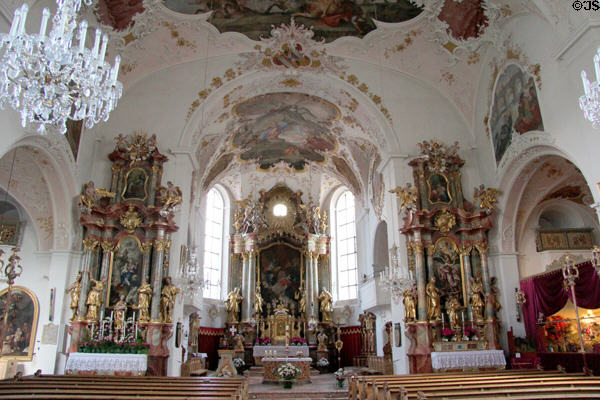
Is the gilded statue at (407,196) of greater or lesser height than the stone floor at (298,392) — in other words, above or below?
above

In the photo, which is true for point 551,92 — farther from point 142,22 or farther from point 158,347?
point 158,347

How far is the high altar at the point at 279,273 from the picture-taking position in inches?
906

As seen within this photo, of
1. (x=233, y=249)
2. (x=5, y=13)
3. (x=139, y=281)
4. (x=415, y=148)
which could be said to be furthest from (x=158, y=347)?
(x=233, y=249)

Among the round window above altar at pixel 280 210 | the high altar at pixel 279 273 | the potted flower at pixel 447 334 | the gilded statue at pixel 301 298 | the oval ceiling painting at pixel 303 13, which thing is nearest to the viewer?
the potted flower at pixel 447 334

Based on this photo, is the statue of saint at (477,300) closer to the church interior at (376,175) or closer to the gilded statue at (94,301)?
the church interior at (376,175)

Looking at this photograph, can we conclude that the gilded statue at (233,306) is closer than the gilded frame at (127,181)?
No

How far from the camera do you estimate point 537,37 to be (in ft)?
41.1

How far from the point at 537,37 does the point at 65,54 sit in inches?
437

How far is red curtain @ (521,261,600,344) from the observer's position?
481 inches

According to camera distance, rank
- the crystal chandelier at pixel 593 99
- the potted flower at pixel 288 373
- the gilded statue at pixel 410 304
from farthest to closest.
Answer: the potted flower at pixel 288 373
the gilded statue at pixel 410 304
the crystal chandelier at pixel 593 99

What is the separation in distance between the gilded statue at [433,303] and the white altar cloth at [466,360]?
1.21 meters

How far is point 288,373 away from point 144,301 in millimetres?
4613

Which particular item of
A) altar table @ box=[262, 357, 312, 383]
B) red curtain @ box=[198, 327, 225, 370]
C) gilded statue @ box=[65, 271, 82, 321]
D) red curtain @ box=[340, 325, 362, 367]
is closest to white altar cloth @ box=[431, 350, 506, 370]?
altar table @ box=[262, 357, 312, 383]

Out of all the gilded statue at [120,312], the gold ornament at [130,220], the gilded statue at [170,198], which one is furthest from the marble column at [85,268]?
the gilded statue at [170,198]
